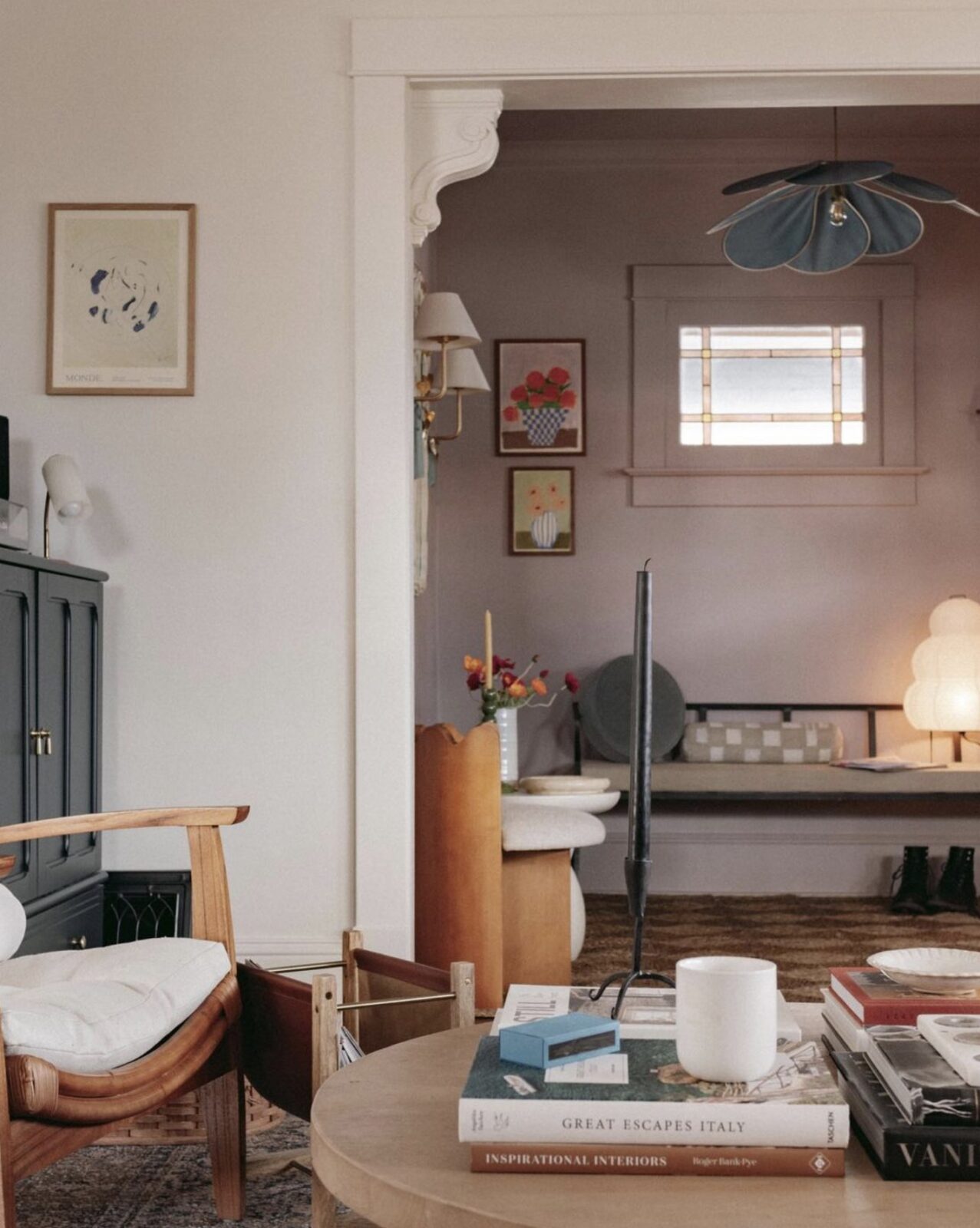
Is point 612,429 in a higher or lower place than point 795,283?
lower

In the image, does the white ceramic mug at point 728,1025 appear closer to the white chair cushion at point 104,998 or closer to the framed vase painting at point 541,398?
the white chair cushion at point 104,998

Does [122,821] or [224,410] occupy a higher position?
[224,410]

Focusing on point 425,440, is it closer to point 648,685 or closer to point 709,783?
point 709,783

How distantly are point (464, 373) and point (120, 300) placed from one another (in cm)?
171

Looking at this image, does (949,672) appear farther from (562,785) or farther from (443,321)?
(443,321)

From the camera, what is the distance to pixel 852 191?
13.1 ft

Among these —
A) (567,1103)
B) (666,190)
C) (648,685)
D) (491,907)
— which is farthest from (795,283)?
(567,1103)

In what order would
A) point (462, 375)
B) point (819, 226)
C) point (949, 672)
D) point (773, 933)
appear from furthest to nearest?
1. point (949, 672)
2. point (773, 933)
3. point (462, 375)
4. point (819, 226)

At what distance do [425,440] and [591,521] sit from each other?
1577 mm

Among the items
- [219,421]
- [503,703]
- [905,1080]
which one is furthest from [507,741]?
[905,1080]

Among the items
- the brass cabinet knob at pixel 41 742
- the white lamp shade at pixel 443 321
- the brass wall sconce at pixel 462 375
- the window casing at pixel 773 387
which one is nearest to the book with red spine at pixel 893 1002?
the brass cabinet knob at pixel 41 742

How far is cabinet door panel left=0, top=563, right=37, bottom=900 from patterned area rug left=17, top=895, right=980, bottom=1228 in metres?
0.60

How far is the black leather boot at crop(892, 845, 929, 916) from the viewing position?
5450 mm

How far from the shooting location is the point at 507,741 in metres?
4.54
